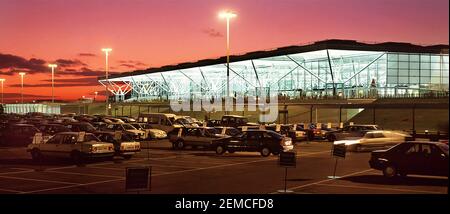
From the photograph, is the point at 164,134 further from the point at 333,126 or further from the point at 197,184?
the point at 197,184

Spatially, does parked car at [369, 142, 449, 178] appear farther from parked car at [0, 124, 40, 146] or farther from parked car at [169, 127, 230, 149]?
parked car at [0, 124, 40, 146]

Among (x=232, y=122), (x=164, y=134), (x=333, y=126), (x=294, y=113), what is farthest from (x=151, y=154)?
(x=294, y=113)

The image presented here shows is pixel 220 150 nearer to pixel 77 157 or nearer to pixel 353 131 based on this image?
pixel 77 157

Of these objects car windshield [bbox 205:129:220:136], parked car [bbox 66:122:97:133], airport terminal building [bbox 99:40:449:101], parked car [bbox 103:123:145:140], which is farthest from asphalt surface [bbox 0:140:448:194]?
airport terminal building [bbox 99:40:449:101]

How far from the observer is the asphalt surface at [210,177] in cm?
1534

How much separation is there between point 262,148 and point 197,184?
36.8ft

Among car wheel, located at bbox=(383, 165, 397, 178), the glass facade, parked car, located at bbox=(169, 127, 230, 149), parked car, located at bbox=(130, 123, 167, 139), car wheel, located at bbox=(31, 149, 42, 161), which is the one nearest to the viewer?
car wheel, located at bbox=(383, 165, 397, 178)

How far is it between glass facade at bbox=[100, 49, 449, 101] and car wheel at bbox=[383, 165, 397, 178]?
53.7 meters

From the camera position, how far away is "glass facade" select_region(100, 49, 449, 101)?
7888cm

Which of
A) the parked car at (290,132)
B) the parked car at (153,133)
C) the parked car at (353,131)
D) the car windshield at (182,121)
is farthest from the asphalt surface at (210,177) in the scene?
the car windshield at (182,121)

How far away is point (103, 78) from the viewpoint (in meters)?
146

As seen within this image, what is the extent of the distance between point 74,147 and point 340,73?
7105cm

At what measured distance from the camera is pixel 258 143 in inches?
1079

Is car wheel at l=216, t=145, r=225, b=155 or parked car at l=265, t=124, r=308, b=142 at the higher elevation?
parked car at l=265, t=124, r=308, b=142
